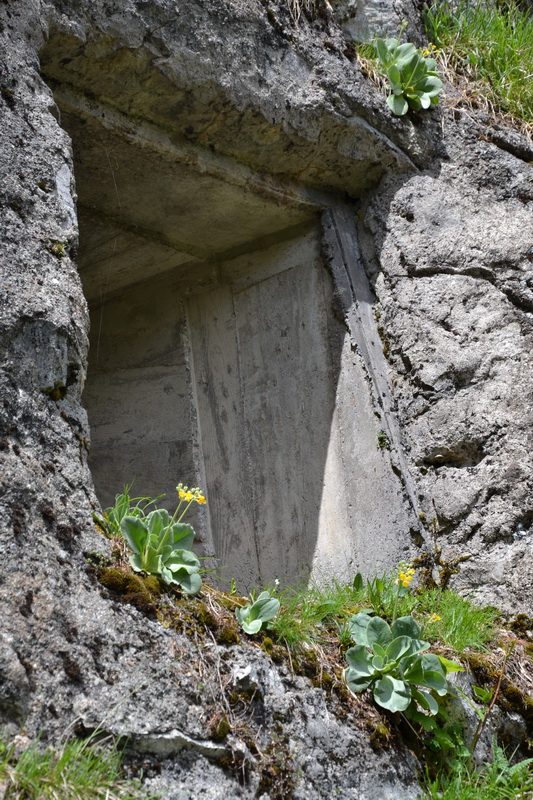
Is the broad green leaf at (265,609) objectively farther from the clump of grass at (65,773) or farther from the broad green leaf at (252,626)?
the clump of grass at (65,773)

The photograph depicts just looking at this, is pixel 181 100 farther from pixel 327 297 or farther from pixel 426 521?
pixel 426 521

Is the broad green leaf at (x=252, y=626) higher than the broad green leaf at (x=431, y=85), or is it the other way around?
the broad green leaf at (x=431, y=85)

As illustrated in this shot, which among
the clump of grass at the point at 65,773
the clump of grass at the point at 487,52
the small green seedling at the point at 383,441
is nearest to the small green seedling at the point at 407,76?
the clump of grass at the point at 487,52

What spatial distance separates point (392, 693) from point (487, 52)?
380 cm

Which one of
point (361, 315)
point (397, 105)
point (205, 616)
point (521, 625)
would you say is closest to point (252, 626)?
point (205, 616)

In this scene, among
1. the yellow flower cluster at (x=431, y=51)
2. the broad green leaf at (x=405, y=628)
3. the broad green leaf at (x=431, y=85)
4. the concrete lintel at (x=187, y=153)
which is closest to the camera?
the broad green leaf at (x=405, y=628)

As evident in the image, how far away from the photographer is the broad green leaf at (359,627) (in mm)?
2908

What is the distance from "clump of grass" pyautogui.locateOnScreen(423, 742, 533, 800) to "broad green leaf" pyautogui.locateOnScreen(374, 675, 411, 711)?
26 cm

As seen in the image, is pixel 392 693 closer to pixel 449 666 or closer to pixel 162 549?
pixel 449 666

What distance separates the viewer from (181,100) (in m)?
3.78

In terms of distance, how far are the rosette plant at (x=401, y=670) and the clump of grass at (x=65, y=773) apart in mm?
954

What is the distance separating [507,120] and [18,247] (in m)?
3.12

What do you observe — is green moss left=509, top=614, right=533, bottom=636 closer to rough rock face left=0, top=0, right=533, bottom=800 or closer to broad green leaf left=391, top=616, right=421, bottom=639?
rough rock face left=0, top=0, right=533, bottom=800

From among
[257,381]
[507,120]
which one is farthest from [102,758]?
[507,120]
